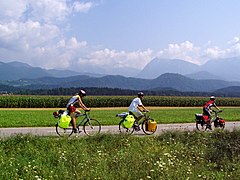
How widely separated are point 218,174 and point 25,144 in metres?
6.20

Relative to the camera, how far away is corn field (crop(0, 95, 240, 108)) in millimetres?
46500

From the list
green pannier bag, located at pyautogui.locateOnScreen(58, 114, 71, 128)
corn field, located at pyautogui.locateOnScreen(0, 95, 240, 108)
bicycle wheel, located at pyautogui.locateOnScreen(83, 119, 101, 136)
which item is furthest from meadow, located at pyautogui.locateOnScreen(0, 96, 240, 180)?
corn field, located at pyautogui.locateOnScreen(0, 95, 240, 108)

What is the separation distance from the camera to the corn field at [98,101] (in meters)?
46.5

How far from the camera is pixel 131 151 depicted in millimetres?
10906

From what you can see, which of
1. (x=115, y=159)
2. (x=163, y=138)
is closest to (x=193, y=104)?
(x=163, y=138)

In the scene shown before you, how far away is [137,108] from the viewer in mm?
15156

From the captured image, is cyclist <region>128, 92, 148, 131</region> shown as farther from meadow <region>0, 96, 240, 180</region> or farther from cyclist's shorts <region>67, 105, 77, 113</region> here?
cyclist's shorts <region>67, 105, 77, 113</region>

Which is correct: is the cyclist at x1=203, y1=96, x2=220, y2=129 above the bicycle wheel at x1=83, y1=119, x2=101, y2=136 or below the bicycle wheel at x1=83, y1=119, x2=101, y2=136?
above

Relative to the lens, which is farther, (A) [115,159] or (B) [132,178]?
(A) [115,159]

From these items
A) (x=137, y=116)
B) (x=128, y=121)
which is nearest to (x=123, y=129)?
(x=128, y=121)

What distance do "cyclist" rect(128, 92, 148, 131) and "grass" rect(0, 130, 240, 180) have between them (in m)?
1.80

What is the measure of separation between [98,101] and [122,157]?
138 feet

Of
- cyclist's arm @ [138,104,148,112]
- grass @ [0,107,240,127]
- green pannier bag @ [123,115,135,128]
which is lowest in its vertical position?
grass @ [0,107,240,127]

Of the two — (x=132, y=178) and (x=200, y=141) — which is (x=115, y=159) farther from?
(x=200, y=141)
